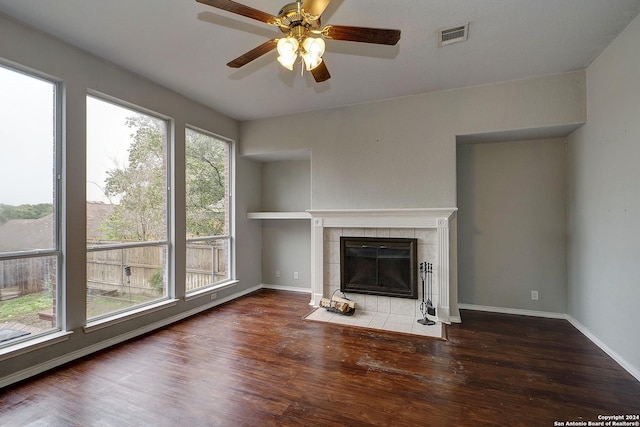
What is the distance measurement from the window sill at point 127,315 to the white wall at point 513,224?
4002 millimetres

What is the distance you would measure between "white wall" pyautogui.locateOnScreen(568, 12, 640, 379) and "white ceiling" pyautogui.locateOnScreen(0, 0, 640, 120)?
321 millimetres

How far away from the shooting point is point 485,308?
414 cm

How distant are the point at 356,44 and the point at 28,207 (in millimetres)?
3262

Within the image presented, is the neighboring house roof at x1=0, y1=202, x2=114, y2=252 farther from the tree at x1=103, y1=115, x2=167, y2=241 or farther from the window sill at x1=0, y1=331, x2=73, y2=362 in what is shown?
the window sill at x1=0, y1=331, x2=73, y2=362

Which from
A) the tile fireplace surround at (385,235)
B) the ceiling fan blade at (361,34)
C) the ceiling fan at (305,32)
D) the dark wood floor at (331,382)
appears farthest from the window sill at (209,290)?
Result: the ceiling fan blade at (361,34)

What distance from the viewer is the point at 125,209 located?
3.36 m

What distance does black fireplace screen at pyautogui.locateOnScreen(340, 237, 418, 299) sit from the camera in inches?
155

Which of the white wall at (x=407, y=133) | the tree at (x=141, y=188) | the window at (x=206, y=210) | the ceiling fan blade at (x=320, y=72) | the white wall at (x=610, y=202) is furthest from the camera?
the window at (x=206, y=210)

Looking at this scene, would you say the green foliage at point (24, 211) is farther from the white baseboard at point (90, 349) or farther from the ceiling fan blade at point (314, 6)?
the ceiling fan blade at point (314, 6)

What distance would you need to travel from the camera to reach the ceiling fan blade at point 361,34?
1.78m

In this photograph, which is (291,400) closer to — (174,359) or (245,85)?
(174,359)

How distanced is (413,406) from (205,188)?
377 centimetres

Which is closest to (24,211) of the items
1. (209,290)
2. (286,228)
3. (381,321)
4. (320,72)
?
(209,290)

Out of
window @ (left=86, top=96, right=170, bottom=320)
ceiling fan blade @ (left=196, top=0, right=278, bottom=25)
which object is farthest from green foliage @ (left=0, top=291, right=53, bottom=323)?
ceiling fan blade @ (left=196, top=0, right=278, bottom=25)
